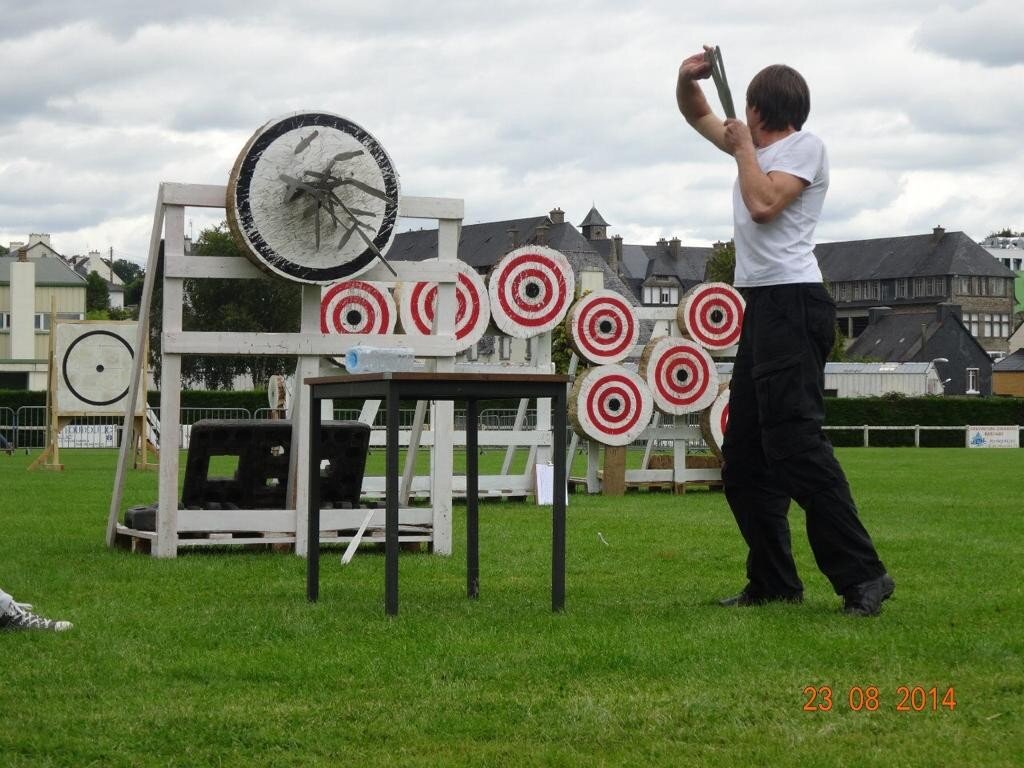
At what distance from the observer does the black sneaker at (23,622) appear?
6.49 meters

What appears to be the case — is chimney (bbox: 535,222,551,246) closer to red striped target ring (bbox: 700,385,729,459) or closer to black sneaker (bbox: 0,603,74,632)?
red striped target ring (bbox: 700,385,729,459)

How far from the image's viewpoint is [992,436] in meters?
56.3

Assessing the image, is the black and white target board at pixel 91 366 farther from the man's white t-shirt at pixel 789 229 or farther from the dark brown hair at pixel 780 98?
the man's white t-shirt at pixel 789 229

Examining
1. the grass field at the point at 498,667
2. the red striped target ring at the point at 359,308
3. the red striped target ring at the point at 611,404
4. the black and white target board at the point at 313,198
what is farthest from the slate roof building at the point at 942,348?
the grass field at the point at 498,667

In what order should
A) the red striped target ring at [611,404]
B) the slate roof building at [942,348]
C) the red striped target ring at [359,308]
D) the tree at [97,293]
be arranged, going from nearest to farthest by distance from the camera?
1. the red striped target ring at [359,308]
2. the red striped target ring at [611,404]
3. the slate roof building at [942,348]
4. the tree at [97,293]

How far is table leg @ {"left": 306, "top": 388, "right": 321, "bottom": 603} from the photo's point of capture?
7.50 meters

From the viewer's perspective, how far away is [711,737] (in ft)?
14.6

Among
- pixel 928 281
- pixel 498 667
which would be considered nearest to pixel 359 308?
pixel 498 667

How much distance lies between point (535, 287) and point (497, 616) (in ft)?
37.5

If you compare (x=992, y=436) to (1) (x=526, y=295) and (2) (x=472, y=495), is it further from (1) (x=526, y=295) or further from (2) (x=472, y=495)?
(2) (x=472, y=495)

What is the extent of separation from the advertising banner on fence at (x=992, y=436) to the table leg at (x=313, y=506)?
5152 centimetres

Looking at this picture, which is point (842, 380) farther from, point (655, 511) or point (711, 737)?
point (711, 737)

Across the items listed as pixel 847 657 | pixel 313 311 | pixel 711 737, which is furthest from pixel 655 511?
pixel 711 737
